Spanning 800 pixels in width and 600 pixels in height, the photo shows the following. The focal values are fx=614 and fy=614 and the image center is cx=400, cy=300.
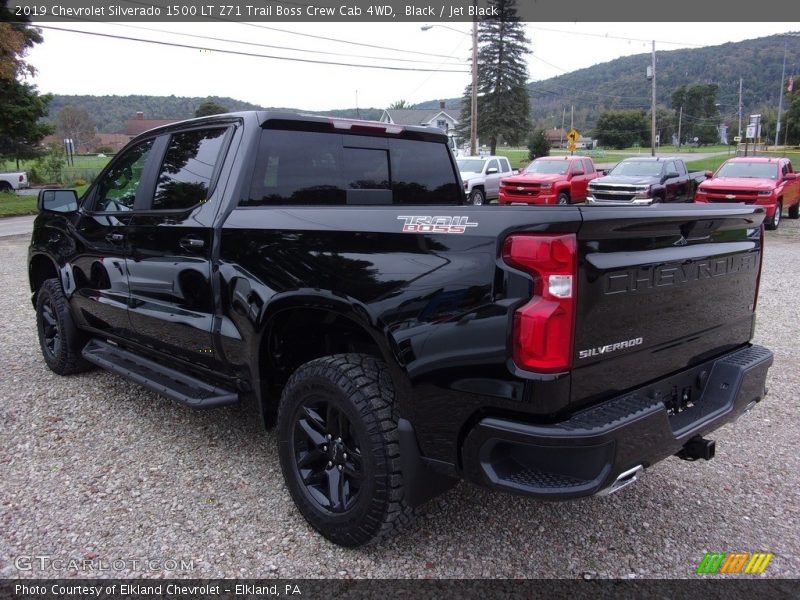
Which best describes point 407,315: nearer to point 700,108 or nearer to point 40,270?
point 40,270

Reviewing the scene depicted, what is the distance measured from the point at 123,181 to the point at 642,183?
15.5 meters

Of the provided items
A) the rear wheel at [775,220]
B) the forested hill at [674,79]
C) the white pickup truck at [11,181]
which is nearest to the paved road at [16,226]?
the white pickup truck at [11,181]

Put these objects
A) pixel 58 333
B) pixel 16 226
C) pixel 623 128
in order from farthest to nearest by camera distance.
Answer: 1. pixel 623 128
2. pixel 16 226
3. pixel 58 333

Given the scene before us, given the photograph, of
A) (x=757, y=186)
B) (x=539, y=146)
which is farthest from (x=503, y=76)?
(x=757, y=186)

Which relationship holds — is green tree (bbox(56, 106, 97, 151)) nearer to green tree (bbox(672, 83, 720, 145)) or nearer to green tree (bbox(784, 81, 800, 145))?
green tree (bbox(784, 81, 800, 145))

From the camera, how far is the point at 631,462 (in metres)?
2.17

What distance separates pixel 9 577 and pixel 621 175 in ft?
59.8

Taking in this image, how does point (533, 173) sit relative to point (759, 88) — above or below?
below

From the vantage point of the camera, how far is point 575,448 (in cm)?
204

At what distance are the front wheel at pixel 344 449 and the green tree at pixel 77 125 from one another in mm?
101147

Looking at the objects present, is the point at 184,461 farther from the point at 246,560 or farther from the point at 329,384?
the point at 329,384

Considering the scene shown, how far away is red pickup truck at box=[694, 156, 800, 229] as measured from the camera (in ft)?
48.7

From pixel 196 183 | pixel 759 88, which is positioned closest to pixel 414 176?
pixel 196 183

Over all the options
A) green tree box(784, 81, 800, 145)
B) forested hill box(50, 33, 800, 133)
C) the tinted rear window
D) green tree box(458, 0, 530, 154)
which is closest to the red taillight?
the tinted rear window
